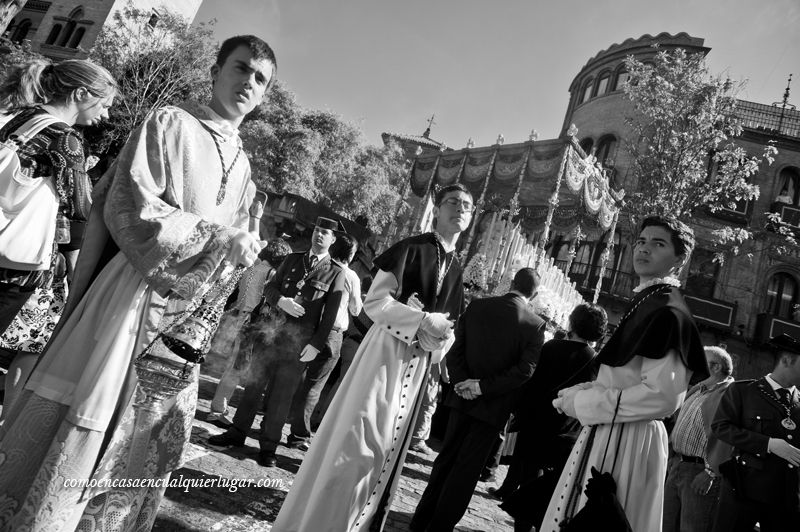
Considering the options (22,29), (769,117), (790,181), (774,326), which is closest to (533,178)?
(774,326)

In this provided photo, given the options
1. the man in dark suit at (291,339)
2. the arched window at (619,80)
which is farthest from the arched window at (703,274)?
the man in dark suit at (291,339)

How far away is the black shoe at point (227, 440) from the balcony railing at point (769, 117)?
29.0 metres

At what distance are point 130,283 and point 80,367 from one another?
32cm

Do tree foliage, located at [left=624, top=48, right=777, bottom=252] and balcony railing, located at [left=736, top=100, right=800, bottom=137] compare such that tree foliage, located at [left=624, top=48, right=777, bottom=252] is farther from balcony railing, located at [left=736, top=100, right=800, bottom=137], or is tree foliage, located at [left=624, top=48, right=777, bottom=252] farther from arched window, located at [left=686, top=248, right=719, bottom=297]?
balcony railing, located at [left=736, top=100, right=800, bottom=137]

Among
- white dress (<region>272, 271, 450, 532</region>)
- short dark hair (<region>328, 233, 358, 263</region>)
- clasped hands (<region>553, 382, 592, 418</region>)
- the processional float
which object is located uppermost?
the processional float

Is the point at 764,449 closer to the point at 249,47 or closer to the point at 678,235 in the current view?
the point at 678,235

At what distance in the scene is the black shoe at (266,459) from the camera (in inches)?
153

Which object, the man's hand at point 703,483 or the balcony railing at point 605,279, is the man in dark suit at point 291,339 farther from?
the balcony railing at point 605,279

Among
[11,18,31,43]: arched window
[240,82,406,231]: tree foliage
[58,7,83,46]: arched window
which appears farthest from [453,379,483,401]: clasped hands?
[11,18,31,43]: arched window

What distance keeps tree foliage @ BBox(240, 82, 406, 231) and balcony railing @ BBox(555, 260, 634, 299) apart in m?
9.88

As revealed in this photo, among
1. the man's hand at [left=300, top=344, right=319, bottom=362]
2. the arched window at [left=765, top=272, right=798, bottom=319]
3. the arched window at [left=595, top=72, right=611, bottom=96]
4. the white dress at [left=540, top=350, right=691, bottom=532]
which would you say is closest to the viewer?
the white dress at [left=540, top=350, right=691, bottom=532]

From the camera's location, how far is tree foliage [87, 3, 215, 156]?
2042 centimetres

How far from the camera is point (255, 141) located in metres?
22.2

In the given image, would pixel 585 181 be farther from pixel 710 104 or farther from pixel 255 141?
pixel 255 141
